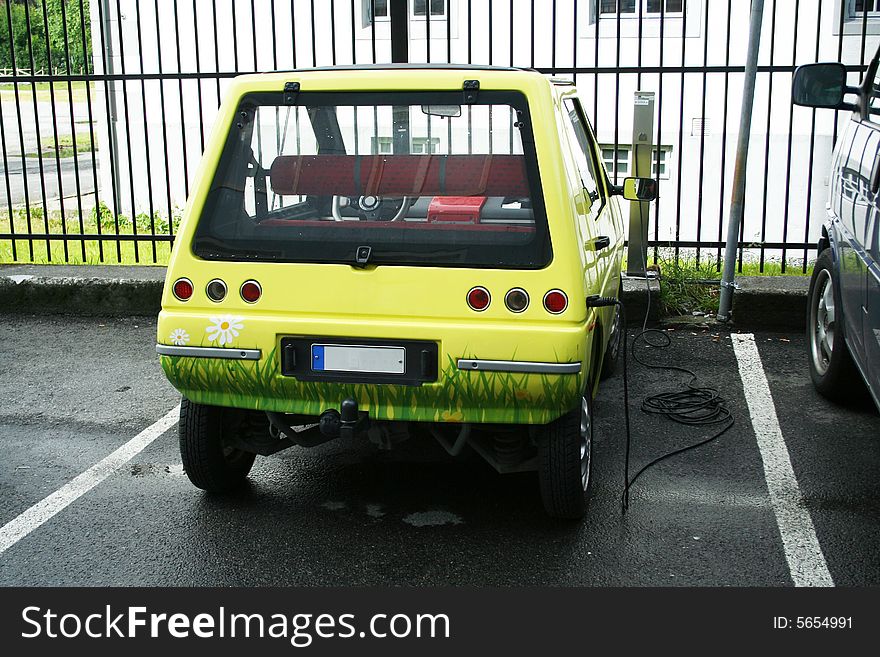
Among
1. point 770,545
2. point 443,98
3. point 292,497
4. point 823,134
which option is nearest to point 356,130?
point 443,98

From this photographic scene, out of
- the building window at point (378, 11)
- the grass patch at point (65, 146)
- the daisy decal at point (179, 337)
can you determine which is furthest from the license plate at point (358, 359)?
the grass patch at point (65, 146)

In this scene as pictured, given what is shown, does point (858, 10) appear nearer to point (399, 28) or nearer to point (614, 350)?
point (399, 28)

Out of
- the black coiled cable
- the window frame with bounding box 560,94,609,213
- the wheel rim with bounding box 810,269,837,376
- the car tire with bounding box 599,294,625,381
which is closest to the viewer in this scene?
the window frame with bounding box 560,94,609,213

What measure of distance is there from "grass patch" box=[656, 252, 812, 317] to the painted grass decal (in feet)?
12.8

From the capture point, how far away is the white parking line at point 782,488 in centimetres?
380

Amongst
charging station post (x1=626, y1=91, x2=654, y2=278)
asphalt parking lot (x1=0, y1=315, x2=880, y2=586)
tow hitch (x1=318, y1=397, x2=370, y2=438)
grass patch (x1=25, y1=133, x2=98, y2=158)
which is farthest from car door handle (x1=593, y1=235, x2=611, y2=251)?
grass patch (x1=25, y1=133, x2=98, y2=158)

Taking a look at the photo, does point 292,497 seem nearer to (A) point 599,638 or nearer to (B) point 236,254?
(B) point 236,254

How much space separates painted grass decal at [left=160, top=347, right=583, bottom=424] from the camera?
3.73m

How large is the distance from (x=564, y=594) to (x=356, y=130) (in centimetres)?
193

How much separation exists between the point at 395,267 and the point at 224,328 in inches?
27.1

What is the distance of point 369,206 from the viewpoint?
395 centimetres

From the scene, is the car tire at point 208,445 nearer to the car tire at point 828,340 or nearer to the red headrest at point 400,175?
the red headrest at point 400,175

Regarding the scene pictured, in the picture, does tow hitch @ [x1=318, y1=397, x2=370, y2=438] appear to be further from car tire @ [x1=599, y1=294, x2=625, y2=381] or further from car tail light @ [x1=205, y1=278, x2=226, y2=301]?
car tire @ [x1=599, y1=294, x2=625, y2=381]

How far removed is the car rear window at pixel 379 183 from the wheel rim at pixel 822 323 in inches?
95.2
